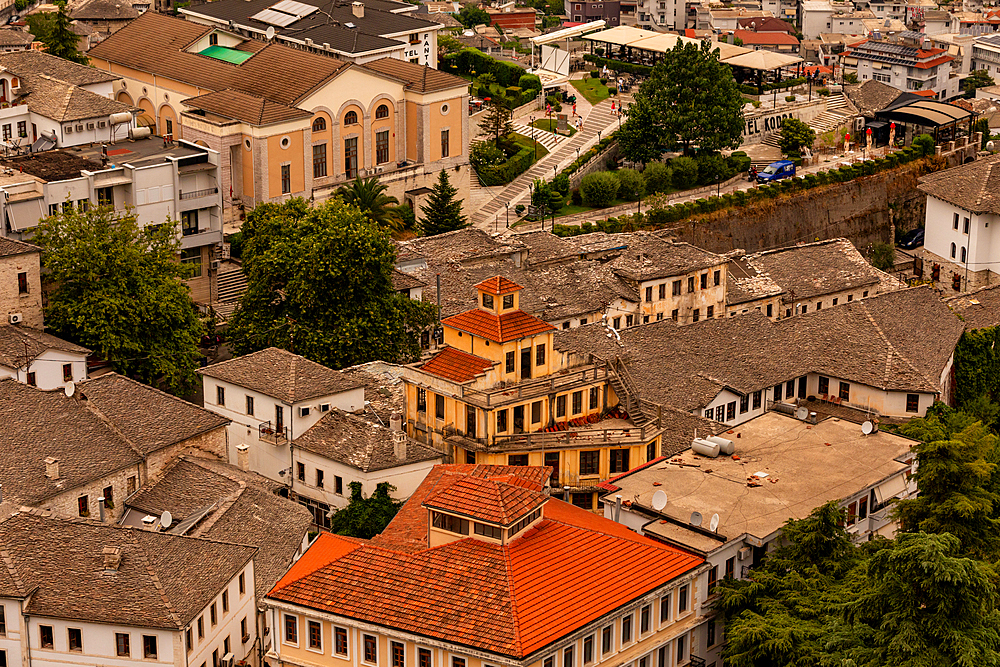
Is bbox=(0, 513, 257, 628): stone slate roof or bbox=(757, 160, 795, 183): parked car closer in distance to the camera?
bbox=(0, 513, 257, 628): stone slate roof

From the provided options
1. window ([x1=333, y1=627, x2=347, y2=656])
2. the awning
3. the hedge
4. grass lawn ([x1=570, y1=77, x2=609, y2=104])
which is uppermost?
grass lawn ([x1=570, y1=77, x2=609, y2=104])

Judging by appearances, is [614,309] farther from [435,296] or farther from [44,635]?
[44,635]

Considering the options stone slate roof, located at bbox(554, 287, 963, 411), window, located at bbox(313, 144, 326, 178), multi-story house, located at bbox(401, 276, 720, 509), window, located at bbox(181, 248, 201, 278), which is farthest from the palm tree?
multi-story house, located at bbox(401, 276, 720, 509)

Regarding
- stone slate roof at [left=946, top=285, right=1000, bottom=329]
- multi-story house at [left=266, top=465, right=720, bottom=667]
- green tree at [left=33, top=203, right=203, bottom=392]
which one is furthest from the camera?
stone slate roof at [left=946, top=285, right=1000, bottom=329]

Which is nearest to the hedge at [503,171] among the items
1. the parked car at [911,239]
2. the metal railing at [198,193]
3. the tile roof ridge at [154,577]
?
the metal railing at [198,193]

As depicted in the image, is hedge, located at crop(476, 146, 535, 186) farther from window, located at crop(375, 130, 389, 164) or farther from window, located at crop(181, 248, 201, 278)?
window, located at crop(181, 248, 201, 278)

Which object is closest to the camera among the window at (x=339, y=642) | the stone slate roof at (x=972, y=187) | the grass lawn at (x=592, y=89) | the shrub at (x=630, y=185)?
the window at (x=339, y=642)

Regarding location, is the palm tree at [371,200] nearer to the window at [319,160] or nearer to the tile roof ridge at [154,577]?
the window at [319,160]
